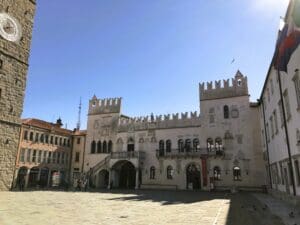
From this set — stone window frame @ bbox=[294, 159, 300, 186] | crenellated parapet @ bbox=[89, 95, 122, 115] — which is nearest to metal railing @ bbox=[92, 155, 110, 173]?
crenellated parapet @ bbox=[89, 95, 122, 115]

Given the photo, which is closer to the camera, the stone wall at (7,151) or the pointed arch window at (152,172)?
the stone wall at (7,151)

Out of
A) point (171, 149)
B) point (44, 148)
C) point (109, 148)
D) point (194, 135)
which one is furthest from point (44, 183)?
point (194, 135)

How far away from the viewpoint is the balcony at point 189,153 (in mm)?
33312

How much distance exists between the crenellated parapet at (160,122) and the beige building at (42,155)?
36.0 feet

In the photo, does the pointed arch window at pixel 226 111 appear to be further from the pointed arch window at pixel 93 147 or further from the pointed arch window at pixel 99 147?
the pointed arch window at pixel 93 147

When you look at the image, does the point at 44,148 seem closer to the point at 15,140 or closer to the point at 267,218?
the point at 15,140

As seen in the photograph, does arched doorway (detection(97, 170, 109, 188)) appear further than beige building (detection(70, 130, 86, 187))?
No

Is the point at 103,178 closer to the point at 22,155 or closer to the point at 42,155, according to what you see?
the point at 42,155

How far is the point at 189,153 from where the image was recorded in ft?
113

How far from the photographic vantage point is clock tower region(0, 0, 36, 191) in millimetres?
20828

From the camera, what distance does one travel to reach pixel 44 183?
39719 mm

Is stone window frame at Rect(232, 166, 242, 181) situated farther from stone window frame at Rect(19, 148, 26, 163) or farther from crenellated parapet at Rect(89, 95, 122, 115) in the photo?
stone window frame at Rect(19, 148, 26, 163)

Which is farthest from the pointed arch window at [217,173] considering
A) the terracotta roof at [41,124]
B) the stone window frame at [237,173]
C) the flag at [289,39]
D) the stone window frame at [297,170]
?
the terracotta roof at [41,124]

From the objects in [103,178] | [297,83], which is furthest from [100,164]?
[297,83]
